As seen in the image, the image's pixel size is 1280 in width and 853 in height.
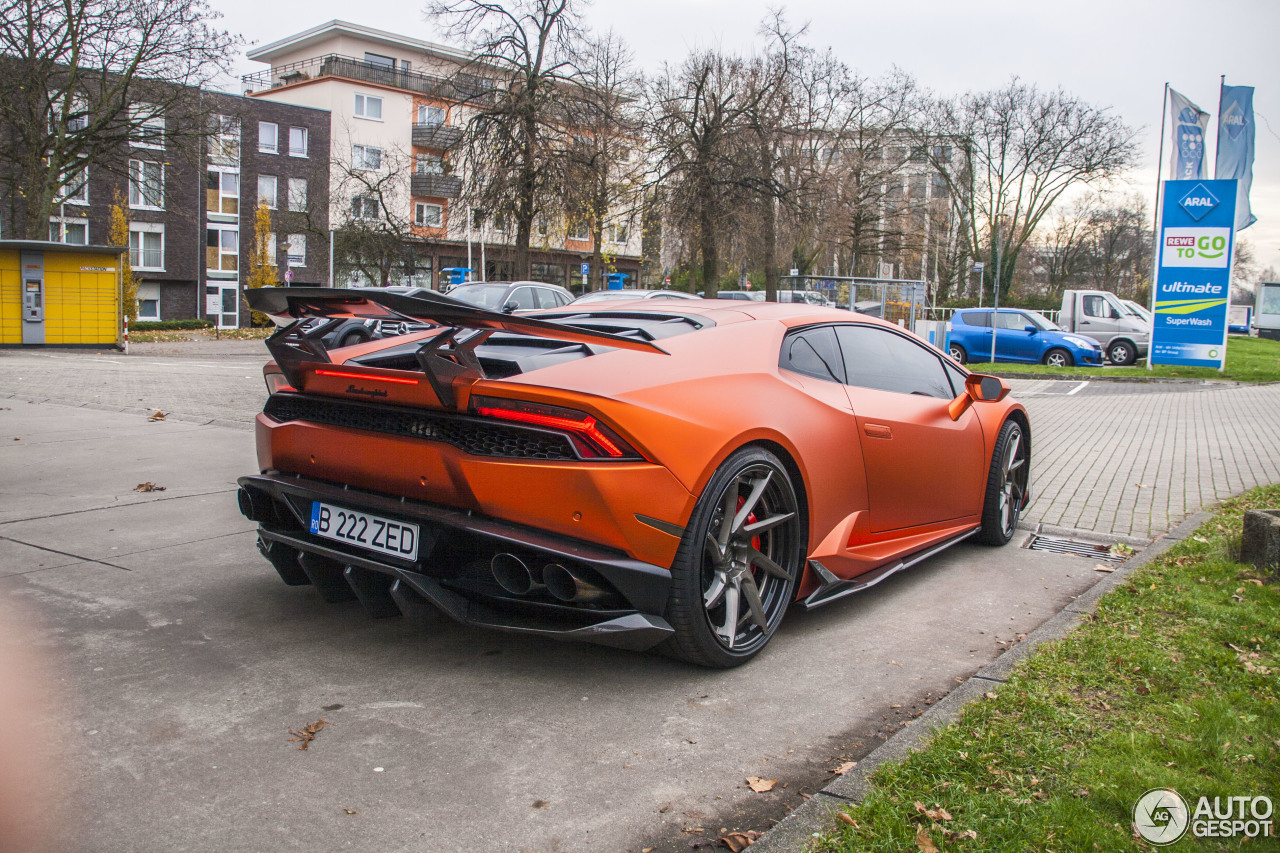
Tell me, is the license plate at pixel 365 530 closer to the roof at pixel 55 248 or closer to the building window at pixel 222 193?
the roof at pixel 55 248

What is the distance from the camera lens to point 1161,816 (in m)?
2.52

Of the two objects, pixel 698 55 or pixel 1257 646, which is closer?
pixel 1257 646

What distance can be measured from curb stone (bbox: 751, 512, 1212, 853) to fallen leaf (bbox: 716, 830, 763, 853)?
0.05m

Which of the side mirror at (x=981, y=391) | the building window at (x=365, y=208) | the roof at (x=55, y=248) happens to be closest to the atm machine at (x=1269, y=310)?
the building window at (x=365, y=208)

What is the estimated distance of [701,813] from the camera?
8.60ft

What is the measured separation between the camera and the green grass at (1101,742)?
2457 millimetres

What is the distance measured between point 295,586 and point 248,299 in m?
1.36

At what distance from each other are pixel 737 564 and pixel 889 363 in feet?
5.53

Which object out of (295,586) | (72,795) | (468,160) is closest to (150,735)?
(72,795)

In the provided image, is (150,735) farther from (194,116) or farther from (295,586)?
(194,116)

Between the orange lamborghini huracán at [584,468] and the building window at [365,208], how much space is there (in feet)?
153

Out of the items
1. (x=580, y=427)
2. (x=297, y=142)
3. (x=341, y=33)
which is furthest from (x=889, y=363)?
(x=341, y=33)

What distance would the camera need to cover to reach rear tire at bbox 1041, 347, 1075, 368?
24.9 metres

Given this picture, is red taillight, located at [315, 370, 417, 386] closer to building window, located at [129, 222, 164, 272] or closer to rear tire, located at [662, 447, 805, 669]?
rear tire, located at [662, 447, 805, 669]
